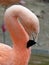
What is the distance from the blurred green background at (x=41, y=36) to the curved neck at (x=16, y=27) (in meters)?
4.25

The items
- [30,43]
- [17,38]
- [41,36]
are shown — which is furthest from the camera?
[41,36]

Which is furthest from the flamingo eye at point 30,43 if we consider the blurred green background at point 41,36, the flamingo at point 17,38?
the blurred green background at point 41,36

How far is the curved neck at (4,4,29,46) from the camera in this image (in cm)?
465

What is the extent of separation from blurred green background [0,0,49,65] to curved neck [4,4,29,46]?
425 cm

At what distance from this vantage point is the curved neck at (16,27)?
15.3 feet

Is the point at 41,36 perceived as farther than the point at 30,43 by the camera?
Yes

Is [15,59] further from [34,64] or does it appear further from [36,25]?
[34,64]

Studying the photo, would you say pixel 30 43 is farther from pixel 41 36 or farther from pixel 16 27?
pixel 41 36

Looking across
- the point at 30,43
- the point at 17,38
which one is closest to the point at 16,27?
the point at 17,38

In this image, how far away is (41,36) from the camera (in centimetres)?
1280

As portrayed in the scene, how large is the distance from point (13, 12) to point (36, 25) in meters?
0.36

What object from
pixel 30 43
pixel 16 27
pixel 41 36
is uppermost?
pixel 16 27

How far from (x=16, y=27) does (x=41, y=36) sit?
812cm

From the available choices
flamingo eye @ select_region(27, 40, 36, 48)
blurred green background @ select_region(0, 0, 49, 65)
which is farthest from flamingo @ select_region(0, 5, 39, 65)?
blurred green background @ select_region(0, 0, 49, 65)
